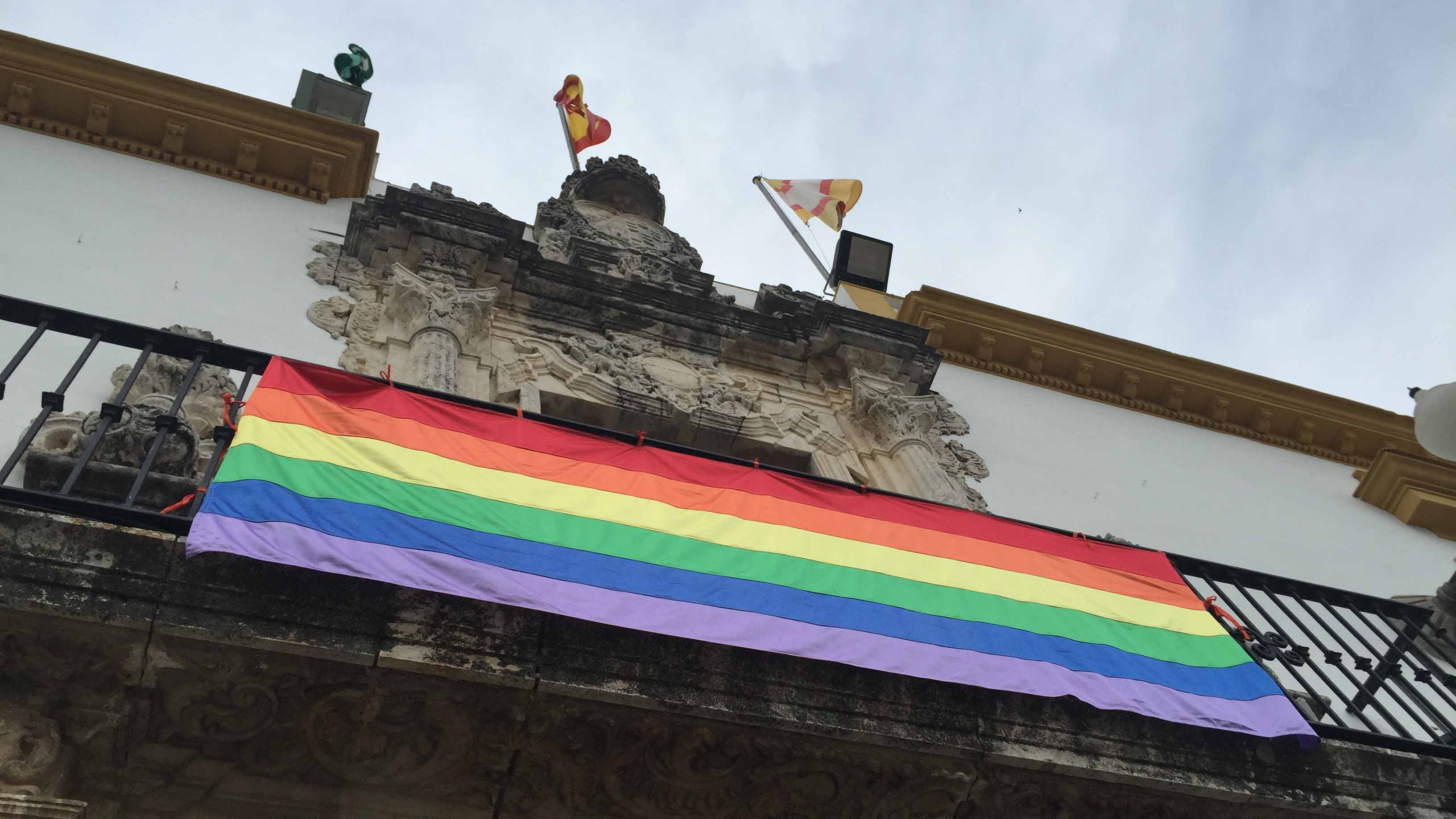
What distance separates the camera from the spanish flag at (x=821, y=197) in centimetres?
1576

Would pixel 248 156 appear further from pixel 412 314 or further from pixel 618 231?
pixel 618 231

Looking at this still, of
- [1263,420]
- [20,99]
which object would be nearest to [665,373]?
[20,99]

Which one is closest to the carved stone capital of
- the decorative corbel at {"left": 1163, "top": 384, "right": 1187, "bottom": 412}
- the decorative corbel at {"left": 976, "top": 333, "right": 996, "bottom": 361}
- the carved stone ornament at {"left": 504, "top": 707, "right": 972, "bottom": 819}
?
the carved stone ornament at {"left": 504, "top": 707, "right": 972, "bottom": 819}

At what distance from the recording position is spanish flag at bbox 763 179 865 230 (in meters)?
15.8

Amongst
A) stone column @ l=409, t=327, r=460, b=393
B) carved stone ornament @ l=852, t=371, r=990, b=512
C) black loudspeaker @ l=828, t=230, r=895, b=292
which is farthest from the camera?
black loudspeaker @ l=828, t=230, r=895, b=292

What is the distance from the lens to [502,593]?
409cm

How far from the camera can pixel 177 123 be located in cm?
995

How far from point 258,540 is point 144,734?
0.76 metres

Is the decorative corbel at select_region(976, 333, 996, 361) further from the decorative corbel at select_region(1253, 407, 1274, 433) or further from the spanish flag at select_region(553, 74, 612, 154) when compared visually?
the spanish flag at select_region(553, 74, 612, 154)

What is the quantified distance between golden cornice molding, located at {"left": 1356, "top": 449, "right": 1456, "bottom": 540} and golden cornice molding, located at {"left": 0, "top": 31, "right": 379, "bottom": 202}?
10961 millimetres

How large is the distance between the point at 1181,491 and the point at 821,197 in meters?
7.16

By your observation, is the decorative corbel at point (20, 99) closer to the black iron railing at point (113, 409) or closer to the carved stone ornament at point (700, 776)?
the black iron railing at point (113, 409)

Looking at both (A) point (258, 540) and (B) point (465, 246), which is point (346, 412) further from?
(B) point (465, 246)

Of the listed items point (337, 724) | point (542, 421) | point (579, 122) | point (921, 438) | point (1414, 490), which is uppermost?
point (579, 122)
